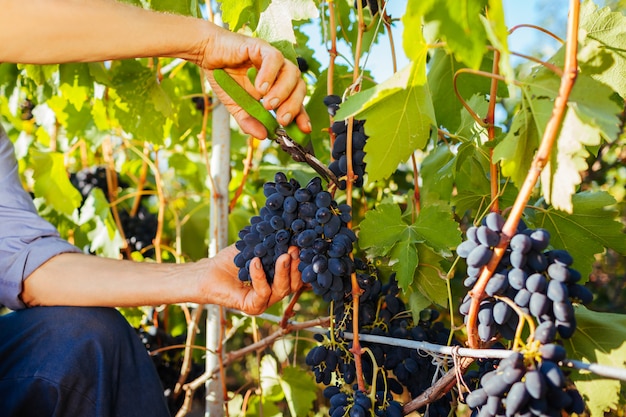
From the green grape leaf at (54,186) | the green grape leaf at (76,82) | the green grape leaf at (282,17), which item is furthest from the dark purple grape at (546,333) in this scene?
the green grape leaf at (54,186)

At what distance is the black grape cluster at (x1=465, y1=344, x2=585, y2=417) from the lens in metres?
0.72

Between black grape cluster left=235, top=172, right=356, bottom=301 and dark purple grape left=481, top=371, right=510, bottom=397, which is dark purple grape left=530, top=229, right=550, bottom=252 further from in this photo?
black grape cluster left=235, top=172, right=356, bottom=301

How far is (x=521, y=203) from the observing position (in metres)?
0.76

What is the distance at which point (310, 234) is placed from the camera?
3.19ft

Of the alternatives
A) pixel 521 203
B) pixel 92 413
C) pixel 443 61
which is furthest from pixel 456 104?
pixel 92 413

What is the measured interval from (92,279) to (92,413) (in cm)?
28

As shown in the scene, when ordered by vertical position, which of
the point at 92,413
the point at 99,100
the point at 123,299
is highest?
the point at 99,100

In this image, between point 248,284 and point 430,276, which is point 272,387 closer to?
point 248,284

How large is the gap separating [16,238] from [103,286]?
25cm

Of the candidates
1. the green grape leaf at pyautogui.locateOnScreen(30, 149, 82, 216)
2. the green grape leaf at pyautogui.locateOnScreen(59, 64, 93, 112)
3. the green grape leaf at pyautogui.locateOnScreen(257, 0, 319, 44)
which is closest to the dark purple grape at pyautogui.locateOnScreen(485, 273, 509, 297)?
the green grape leaf at pyautogui.locateOnScreen(257, 0, 319, 44)

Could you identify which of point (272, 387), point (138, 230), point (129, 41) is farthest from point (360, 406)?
point (138, 230)

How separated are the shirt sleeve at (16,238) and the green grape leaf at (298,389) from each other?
27.0 inches

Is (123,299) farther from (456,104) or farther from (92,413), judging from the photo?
(456,104)

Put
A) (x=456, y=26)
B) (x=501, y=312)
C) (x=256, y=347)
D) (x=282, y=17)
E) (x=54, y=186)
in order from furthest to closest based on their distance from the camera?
(x=54, y=186) → (x=256, y=347) → (x=282, y=17) → (x=501, y=312) → (x=456, y=26)
